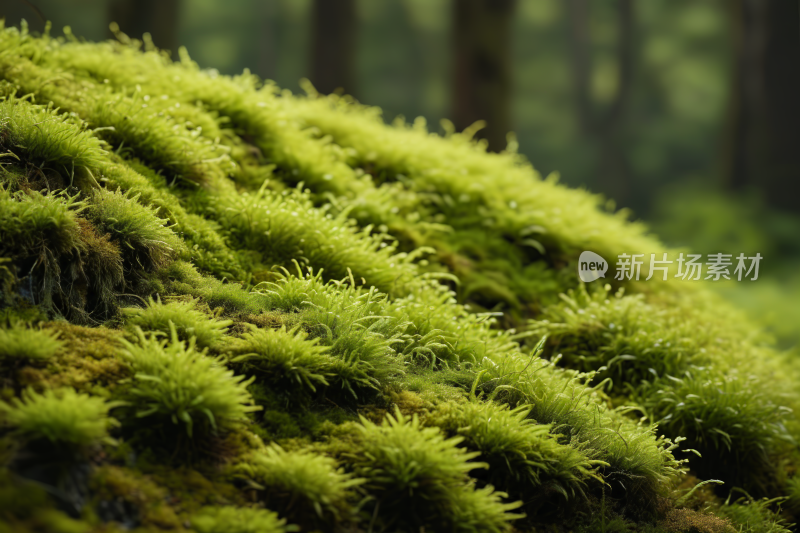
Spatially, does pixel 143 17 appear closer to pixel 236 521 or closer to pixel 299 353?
pixel 299 353

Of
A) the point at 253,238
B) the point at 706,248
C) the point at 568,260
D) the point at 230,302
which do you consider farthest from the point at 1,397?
the point at 706,248

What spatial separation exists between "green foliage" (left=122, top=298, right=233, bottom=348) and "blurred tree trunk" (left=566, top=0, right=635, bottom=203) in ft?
86.6

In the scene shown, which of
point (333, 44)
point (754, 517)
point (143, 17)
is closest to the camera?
point (754, 517)

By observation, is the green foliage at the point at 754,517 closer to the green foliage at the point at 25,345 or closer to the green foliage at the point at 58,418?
the green foliage at the point at 58,418

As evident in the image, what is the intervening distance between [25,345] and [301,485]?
1.26m

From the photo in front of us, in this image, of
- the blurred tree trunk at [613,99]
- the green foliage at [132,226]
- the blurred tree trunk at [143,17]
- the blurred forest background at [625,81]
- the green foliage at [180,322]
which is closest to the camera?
the green foliage at [180,322]

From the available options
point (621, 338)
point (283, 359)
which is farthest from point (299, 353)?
point (621, 338)

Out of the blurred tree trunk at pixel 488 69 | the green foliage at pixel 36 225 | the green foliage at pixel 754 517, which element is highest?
the blurred tree trunk at pixel 488 69

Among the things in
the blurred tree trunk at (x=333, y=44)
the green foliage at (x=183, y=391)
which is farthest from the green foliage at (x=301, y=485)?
the blurred tree trunk at (x=333, y=44)

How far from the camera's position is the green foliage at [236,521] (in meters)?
2.03

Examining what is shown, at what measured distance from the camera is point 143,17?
912 centimetres

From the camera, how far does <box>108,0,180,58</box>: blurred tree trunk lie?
9.00 meters

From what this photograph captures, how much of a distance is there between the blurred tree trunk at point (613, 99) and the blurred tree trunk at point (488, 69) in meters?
19.2

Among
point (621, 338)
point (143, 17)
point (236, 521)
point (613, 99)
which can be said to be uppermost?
point (613, 99)
